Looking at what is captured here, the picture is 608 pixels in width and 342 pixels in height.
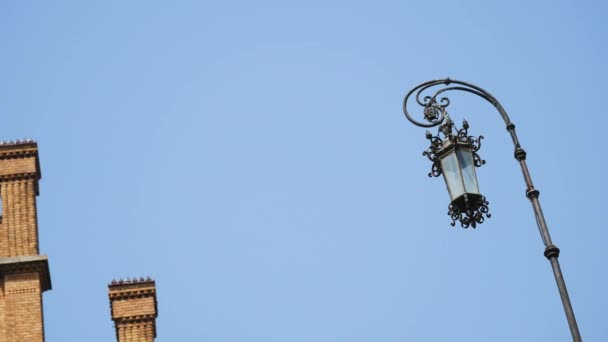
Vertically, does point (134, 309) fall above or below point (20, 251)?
below

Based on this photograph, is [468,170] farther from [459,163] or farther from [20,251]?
[20,251]

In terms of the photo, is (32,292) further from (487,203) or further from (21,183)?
(487,203)

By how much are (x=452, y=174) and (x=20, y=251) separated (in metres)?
10.3

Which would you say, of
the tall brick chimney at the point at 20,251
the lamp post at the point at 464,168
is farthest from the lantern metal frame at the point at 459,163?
the tall brick chimney at the point at 20,251

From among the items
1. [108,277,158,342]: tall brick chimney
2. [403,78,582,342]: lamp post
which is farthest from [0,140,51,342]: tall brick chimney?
[403,78,582,342]: lamp post

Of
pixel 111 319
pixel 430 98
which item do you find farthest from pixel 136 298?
pixel 430 98

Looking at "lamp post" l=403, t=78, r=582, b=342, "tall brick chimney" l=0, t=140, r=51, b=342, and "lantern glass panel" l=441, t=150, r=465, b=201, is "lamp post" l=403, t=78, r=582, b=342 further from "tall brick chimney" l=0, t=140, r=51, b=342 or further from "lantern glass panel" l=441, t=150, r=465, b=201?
"tall brick chimney" l=0, t=140, r=51, b=342

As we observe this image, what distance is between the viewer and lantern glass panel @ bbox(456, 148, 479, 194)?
53.1 ft

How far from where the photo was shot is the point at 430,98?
685 inches

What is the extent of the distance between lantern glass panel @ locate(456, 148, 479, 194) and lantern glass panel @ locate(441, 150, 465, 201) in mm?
48

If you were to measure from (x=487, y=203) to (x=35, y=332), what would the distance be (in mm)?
9684

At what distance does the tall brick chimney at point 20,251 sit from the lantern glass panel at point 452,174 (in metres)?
9.26

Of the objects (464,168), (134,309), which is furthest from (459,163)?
(134,309)

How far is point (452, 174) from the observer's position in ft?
53.5
